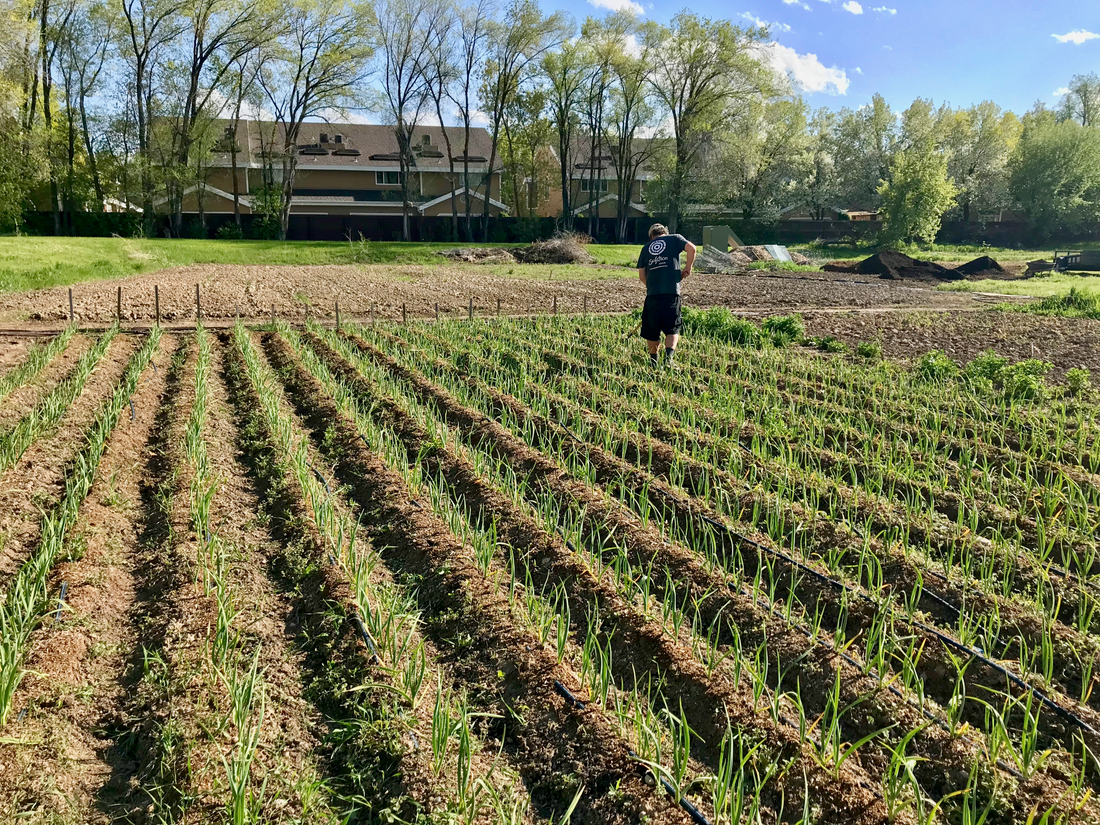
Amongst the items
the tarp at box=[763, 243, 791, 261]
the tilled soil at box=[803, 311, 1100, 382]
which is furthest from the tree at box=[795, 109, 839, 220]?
the tilled soil at box=[803, 311, 1100, 382]

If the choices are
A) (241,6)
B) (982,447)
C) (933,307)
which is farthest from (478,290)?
(241,6)

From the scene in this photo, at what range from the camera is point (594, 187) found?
51.9 meters

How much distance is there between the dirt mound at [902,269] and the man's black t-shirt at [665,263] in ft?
62.4

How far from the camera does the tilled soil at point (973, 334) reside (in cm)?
1012

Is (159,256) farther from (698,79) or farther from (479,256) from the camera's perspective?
(698,79)

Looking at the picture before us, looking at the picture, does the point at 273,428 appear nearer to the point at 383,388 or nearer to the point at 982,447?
the point at 383,388

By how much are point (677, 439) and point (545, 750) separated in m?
3.66

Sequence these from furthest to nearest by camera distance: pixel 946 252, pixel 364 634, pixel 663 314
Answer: pixel 946 252 → pixel 663 314 → pixel 364 634

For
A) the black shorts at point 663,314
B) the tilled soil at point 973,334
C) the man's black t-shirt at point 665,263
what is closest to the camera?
the man's black t-shirt at point 665,263

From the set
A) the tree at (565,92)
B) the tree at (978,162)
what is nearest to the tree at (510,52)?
the tree at (565,92)

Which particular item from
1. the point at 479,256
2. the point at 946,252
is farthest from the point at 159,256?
the point at 946,252

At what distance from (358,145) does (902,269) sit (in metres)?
35.4

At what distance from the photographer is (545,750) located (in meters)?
2.83

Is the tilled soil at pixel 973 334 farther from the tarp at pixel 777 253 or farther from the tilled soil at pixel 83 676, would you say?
the tarp at pixel 777 253
